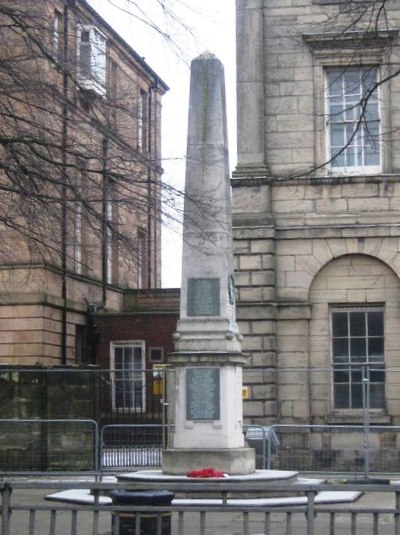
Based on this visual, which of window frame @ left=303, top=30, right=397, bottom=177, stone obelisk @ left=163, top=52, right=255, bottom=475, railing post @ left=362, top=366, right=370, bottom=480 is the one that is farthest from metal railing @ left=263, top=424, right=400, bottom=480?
stone obelisk @ left=163, top=52, right=255, bottom=475

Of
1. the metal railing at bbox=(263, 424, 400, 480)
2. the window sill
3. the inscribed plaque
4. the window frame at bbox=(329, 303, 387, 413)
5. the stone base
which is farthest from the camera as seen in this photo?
the window frame at bbox=(329, 303, 387, 413)

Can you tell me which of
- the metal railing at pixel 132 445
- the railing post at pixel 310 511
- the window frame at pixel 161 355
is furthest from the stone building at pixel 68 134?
the window frame at pixel 161 355

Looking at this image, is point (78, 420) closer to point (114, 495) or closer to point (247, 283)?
point (247, 283)

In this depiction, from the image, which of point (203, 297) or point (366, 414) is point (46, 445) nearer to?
point (366, 414)

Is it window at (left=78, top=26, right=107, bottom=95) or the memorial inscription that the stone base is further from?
window at (left=78, top=26, right=107, bottom=95)

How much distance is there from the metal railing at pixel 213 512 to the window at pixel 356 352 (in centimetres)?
597

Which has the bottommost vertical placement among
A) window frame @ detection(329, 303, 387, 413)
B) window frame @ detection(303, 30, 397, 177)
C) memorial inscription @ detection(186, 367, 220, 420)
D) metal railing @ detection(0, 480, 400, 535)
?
metal railing @ detection(0, 480, 400, 535)

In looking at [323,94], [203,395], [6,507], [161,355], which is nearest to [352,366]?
[323,94]

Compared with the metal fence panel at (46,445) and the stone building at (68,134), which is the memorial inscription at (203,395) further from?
the metal fence panel at (46,445)

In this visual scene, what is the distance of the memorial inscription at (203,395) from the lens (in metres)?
18.8

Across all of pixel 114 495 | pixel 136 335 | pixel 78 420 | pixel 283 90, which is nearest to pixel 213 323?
pixel 78 420

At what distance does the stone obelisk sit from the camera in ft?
61.5

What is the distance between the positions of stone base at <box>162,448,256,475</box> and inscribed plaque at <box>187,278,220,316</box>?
218 centimetres

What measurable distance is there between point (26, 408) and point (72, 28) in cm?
1305
